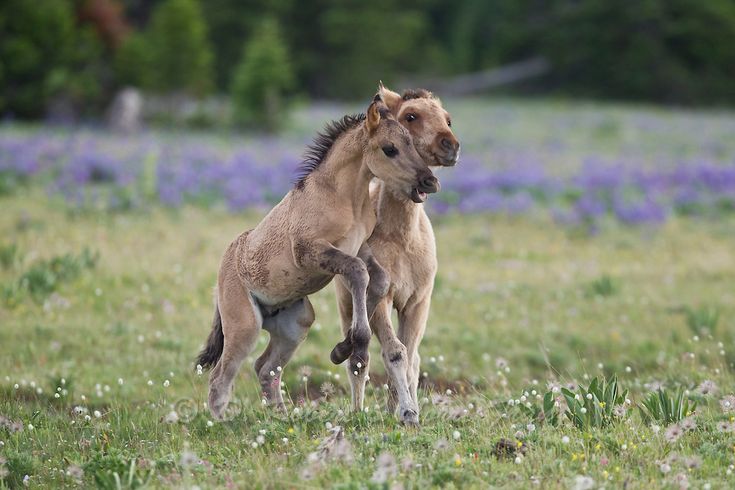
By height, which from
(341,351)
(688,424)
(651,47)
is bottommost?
(688,424)

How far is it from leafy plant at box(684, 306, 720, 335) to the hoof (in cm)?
493

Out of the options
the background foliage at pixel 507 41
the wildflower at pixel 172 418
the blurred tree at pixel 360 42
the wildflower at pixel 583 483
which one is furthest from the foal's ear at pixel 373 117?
the blurred tree at pixel 360 42

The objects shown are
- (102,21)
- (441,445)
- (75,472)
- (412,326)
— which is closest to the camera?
(75,472)

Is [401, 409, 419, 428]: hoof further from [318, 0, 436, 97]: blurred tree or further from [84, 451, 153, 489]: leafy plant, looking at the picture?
[318, 0, 436, 97]: blurred tree

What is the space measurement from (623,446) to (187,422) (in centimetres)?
287

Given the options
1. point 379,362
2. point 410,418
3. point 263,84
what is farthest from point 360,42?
point 410,418

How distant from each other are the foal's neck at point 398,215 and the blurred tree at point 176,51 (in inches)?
1031

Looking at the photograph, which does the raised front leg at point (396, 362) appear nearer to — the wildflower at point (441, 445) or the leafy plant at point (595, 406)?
the wildflower at point (441, 445)

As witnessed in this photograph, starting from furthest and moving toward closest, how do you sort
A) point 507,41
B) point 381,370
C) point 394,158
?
1. point 507,41
2. point 381,370
3. point 394,158

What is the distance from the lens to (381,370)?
30.7 ft

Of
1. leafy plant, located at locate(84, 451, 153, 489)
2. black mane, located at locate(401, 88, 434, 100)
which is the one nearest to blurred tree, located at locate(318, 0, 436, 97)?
black mane, located at locate(401, 88, 434, 100)

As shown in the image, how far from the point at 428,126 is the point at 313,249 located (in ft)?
3.75

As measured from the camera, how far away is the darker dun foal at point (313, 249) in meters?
6.26

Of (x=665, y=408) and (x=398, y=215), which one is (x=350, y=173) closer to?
(x=398, y=215)
